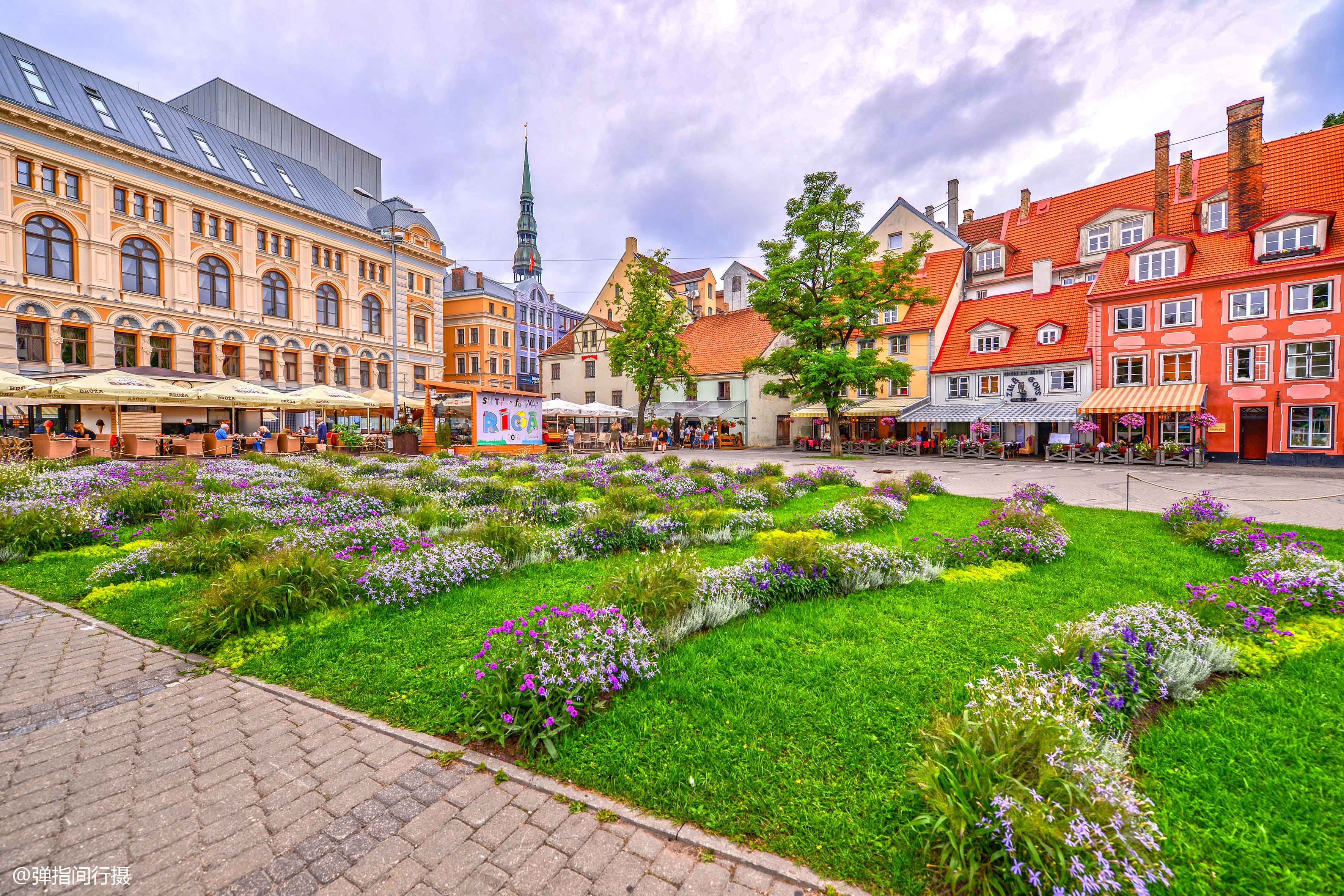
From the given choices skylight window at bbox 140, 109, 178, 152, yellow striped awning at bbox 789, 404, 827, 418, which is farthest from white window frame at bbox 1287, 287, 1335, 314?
skylight window at bbox 140, 109, 178, 152

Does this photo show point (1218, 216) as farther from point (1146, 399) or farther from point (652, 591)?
point (652, 591)

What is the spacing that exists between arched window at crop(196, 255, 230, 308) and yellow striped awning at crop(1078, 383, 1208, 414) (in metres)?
50.0

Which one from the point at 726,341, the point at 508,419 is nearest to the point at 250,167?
the point at 508,419

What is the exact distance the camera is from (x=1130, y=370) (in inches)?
1122

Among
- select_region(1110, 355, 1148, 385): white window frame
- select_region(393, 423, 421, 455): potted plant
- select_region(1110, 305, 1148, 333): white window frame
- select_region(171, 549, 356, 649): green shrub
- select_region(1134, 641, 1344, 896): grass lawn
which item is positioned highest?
select_region(1110, 305, 1148, 333): white window frame

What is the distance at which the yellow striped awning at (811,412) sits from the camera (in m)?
36.7

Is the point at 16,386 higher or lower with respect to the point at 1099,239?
lower

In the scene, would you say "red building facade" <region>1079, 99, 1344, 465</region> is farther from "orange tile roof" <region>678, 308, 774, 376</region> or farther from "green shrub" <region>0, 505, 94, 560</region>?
"green shrub" <region>0, 505, 94, 560</region>

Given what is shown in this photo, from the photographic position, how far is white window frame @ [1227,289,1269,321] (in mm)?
25203

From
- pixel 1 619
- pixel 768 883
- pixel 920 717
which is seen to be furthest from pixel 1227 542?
pixel 1 619

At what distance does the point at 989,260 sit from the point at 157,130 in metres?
53.3

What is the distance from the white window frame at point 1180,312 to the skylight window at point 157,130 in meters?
55.6

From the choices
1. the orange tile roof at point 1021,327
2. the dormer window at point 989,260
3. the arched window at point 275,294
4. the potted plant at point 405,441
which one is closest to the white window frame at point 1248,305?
the orange tile roof at point 1021,327

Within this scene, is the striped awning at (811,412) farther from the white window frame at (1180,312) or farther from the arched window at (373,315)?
the arched window at (373,315)
